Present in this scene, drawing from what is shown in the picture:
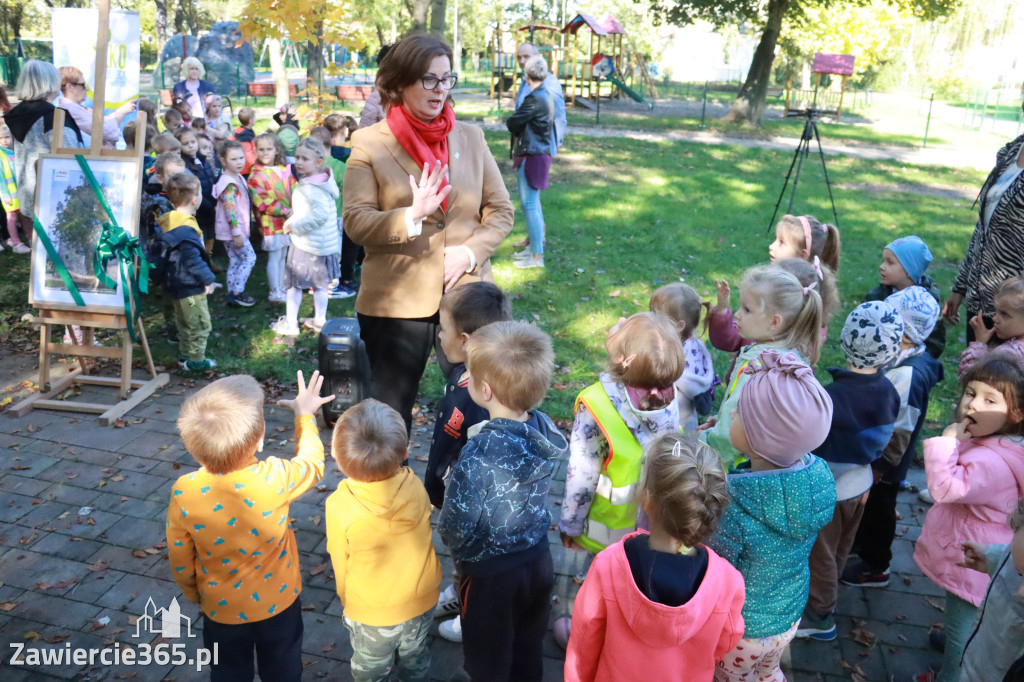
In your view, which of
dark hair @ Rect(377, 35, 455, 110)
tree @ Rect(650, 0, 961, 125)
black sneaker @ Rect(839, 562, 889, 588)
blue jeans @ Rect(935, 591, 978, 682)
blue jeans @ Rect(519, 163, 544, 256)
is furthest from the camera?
tree @ Rect(650, 0, 961, 125)

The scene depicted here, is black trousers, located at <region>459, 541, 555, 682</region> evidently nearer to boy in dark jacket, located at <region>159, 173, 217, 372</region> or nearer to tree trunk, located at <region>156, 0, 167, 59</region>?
boy in dark jacket, located at <region>159, 173, 217, 372</region>

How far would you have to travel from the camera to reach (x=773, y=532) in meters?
2.56

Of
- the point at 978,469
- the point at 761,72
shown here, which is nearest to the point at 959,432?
the point at 978,469

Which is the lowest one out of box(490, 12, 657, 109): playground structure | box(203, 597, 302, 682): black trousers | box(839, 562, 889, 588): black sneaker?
box(839, 562, 889, 588): black sneaker

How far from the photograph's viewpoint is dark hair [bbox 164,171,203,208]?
5.70 meters

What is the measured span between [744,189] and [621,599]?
1188 cm

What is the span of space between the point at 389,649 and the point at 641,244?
7540 millimetres

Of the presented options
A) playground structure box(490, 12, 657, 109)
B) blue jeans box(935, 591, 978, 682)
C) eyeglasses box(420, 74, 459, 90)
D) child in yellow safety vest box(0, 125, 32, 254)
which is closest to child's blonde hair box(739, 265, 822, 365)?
blue jeans box(935, 591, 978, 682)

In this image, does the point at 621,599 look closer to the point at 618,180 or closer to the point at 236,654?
the point at 236,654

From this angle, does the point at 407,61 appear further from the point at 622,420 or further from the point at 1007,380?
the point at 1007,380

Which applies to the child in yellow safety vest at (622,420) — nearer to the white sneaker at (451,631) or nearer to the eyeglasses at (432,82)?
the white sneaker at (451,631)

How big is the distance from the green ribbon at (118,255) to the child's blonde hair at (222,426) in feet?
10.6

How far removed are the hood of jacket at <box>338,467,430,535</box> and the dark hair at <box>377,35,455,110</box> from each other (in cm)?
170

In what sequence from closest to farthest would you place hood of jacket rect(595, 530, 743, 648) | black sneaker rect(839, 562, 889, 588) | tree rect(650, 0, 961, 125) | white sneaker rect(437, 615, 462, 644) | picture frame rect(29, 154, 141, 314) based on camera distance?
hood of jacket rect(595, 530, 743, 648) → white sneaker rect(437, 615, 462, 644) → black sneaker rect(839, 562, 889, 588) → picture frame rect(29, 154, 141, 314) → tree rect(650, 0, 961, 125)
